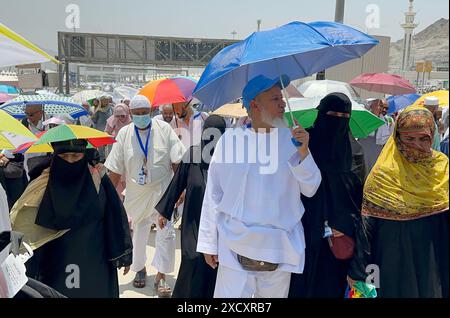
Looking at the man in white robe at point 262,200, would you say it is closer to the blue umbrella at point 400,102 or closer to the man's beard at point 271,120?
the man's beard at point 271,120

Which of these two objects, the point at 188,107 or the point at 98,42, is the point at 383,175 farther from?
the point at 98,42

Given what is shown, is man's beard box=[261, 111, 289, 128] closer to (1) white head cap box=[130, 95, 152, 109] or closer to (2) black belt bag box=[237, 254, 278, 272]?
(2) black belt bag box=[237, 254, 278, 272]

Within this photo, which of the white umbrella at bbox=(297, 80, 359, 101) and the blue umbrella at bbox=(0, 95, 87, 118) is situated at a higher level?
the white umbrella at bbox=(297, 80, 359, 101)

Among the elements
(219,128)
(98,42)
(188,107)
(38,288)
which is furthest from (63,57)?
(38,288)

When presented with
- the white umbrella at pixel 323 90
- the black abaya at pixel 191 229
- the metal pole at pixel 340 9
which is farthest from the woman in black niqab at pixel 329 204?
the metal pole at pixel 340 9

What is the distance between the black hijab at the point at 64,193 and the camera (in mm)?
2740

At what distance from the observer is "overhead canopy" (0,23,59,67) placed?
1.99 m

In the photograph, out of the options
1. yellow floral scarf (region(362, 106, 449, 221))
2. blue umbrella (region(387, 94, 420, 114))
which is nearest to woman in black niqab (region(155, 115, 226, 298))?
yellow floral scarf (region(362, 106, 449, 221))

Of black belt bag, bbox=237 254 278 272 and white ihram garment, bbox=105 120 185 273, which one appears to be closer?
black belt bag, bbox=237 254 278 272

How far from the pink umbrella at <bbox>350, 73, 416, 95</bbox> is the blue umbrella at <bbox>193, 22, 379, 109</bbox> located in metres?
5.36

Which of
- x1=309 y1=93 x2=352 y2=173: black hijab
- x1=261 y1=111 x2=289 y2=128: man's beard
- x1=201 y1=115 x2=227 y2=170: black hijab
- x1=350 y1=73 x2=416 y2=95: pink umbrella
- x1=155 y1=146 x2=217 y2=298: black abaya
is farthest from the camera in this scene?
x1=350 y1=73 x2=416 y2=95: pink umbrella

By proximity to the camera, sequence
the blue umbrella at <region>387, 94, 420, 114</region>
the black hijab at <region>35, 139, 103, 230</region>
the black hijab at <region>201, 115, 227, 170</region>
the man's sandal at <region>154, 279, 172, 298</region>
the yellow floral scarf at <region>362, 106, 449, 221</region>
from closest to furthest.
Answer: the yellow floral scarf at <region>362, 106, 449, 221</region> → the black hijab at <region>35, 139, 103, 230</region> → the black hijab at <region>201, 115, 227, 170</region> → the man's sandal at <region>154, 279, 172, 298</region> → the blue umbrella at <region>387, 94, 420, 114</region>

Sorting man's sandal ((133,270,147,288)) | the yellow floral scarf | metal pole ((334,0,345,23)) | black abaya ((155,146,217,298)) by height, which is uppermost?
metal pole ((334,0,345,23))

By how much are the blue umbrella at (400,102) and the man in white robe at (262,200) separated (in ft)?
21.7
